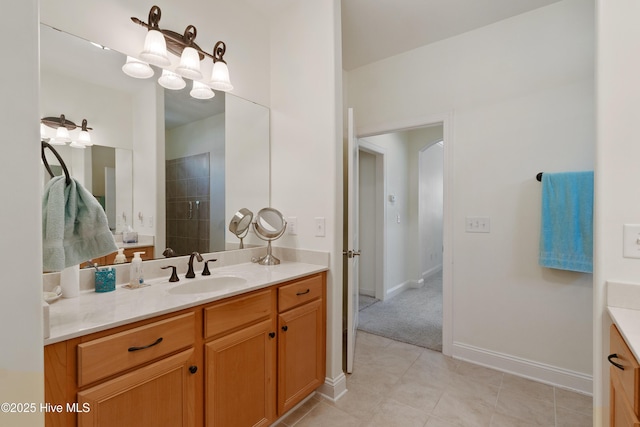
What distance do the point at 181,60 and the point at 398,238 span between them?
349 cm

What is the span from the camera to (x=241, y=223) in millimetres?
2076

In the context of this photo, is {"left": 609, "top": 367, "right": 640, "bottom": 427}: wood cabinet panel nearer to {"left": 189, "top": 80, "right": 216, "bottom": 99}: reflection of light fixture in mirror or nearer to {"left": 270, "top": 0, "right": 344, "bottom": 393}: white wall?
{"left": 270, "top": 0, "right": 344, "bottom": 393}: white wall

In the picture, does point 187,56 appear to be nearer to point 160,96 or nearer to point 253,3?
point 160,96

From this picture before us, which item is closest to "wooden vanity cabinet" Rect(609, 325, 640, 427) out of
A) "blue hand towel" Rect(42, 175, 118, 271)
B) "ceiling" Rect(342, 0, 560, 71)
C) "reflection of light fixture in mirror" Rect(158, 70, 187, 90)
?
"blue hand towel" Rect(42, 175, 118, 271)

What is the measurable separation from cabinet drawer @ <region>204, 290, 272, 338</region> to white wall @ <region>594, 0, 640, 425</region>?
144 cm

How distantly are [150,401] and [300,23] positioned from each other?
2.36 m

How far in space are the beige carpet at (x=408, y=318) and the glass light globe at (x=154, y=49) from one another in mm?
2855

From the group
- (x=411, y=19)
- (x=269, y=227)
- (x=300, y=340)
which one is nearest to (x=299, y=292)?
(x=300, y=340)

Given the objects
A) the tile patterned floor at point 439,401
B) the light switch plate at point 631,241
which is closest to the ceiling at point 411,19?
the light switch plate at point 631,241

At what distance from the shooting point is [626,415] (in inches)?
34.7

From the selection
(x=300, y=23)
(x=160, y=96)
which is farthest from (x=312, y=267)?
(x=300, y=23)

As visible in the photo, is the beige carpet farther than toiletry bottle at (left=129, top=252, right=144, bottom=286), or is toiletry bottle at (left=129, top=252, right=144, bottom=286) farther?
the beige carpet

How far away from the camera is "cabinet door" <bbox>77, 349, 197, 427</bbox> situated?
91 centimetres

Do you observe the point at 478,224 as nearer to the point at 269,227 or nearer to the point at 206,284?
the point at 269,227
